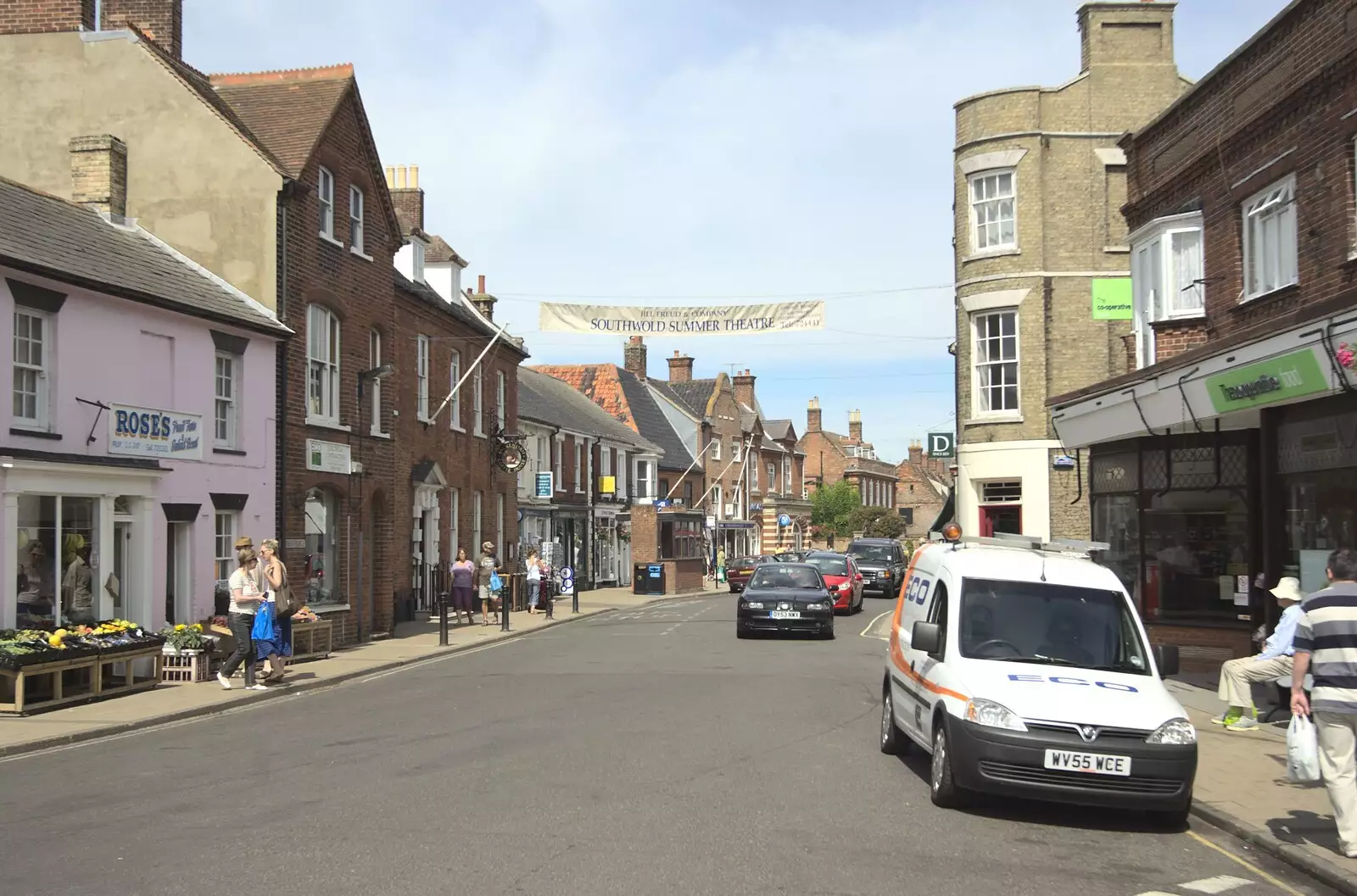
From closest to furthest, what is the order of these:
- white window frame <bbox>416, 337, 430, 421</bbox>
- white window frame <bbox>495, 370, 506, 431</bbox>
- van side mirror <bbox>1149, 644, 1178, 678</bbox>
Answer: van side mirror <bbox>1149, 644, 1178, 678</bbox> → white window frame <bbox>416, 337, 430, 421</bbox> → white window frame <bbox>495, 370, 506, 431</bbox>

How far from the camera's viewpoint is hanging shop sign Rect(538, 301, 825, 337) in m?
23.8

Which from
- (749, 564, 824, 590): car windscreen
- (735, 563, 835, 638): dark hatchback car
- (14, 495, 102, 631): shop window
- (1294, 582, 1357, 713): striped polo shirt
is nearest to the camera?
(1294, 582, 1357, 713): striped polo shirt

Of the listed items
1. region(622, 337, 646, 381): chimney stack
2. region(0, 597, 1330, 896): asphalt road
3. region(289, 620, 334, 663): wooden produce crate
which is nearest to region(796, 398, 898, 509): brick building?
region(622, 337, 646, 381): chimney stack

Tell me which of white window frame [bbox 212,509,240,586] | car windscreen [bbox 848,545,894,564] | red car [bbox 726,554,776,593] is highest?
white window frame [bbox 212,509,240,586]

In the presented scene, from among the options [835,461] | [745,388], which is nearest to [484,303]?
[745,388]

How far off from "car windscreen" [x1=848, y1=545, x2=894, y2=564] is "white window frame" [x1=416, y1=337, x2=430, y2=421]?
18.5m

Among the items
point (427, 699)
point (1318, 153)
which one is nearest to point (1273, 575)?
point (1318, 153)

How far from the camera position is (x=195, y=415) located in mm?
18547

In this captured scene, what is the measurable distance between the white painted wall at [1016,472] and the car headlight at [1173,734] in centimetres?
1794

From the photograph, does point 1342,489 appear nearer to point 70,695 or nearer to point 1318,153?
point 1318,153

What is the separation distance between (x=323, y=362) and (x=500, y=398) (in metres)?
14.9

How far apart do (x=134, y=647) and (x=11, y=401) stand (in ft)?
11.2

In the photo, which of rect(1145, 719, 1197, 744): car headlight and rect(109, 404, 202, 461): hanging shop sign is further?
rect(109, 404, 202, 461): hanging shop sign

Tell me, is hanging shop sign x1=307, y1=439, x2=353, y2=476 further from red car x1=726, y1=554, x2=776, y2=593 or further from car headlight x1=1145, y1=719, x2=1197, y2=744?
red car x1=726, y1=554, x2=776, y2=593
